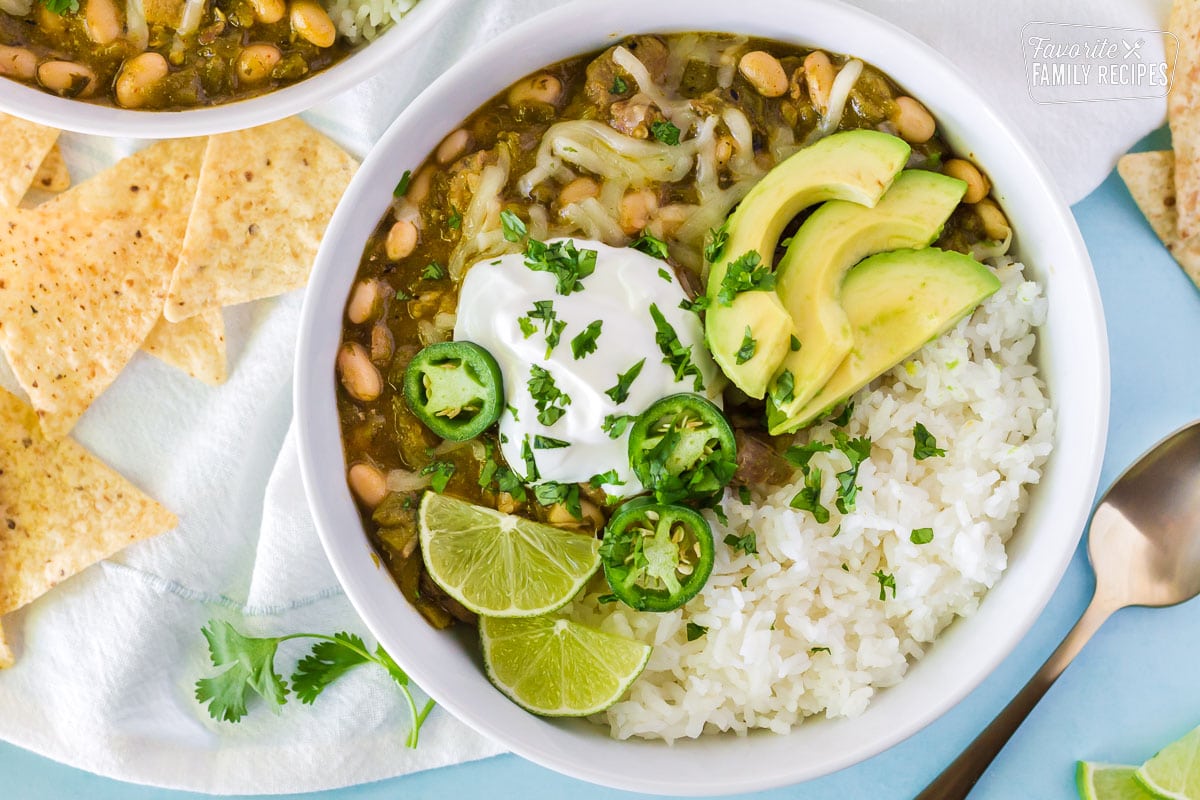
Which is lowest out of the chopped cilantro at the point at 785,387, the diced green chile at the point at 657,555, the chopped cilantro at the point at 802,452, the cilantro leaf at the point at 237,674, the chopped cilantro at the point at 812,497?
the cilantro leaf at the point at 237,674

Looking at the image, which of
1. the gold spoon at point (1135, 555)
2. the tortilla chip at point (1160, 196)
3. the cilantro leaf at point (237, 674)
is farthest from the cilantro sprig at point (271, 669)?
the tortilla chip at point (1160, 196)

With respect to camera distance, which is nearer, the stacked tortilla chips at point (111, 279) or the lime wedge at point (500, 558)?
the lime wedge at point (500, 558)

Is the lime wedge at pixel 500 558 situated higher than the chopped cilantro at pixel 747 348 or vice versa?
the chopped cilantro at pixel 747 348

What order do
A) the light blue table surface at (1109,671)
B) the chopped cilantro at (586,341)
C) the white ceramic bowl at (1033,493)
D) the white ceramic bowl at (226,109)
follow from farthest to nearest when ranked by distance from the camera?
the light blue table surface at (1109,671) < the white ceramic bowl at (226,109) < the white ceramic bowl at (1033,493) < the chopped cilantro at (586,341)

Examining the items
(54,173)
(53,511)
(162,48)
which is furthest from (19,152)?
(53,511)

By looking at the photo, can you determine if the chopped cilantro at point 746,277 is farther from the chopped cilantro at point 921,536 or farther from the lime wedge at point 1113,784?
the lime wedge at point 1113,784

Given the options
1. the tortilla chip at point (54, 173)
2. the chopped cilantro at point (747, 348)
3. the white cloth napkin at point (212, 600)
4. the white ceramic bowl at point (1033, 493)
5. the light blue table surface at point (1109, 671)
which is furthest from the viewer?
the tortilla chip at point (54, 173)

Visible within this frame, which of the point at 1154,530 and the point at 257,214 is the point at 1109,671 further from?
the point at 257,214

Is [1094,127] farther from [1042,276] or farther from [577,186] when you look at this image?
[577,186]
